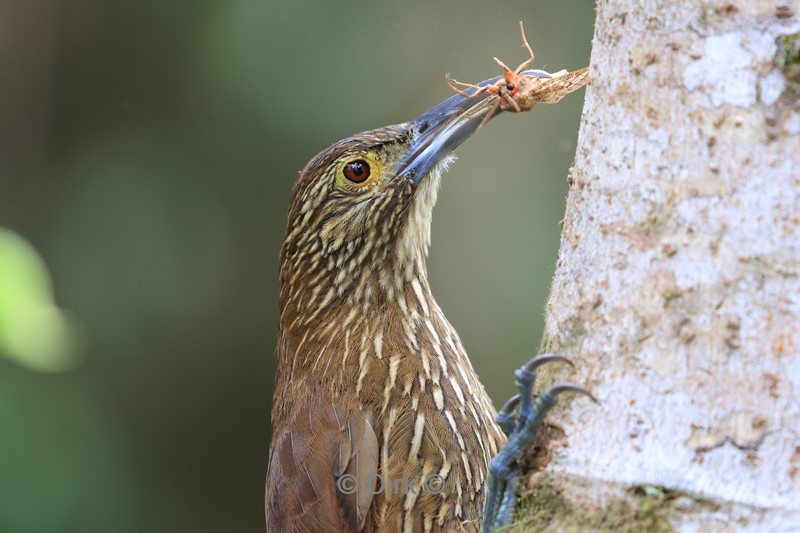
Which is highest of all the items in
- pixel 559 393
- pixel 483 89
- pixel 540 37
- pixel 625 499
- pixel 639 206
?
pixel 540 37

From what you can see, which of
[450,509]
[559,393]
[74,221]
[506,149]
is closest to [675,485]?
[559,393]

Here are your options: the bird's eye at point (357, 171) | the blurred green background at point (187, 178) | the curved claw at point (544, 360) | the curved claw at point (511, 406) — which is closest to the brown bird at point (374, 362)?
the bird's eye at point (357, 171)

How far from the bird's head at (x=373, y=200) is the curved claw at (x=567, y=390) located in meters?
1.18

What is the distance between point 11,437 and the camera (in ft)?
13.1

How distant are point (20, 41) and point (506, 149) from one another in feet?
9.15

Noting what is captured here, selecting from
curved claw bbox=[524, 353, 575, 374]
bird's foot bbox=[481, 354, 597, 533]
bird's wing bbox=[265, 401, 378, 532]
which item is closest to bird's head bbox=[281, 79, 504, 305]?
bird's wing bbox=[265, 401, 378, 532]

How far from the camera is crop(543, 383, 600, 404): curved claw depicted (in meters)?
1.69

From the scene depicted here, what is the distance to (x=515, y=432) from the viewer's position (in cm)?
189

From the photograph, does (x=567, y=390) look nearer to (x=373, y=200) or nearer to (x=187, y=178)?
(x=373, y=200)

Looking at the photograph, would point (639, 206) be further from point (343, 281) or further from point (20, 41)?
point (20, 41)

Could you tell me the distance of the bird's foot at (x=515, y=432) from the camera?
1783 mm

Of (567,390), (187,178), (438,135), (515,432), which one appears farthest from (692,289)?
(187,178)

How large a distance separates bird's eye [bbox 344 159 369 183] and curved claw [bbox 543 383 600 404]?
1284mm

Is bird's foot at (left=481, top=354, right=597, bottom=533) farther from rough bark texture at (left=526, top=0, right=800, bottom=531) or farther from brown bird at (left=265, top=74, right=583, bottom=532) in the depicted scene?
brown bird at (left=265, top=74, right=583, bottom=532)
